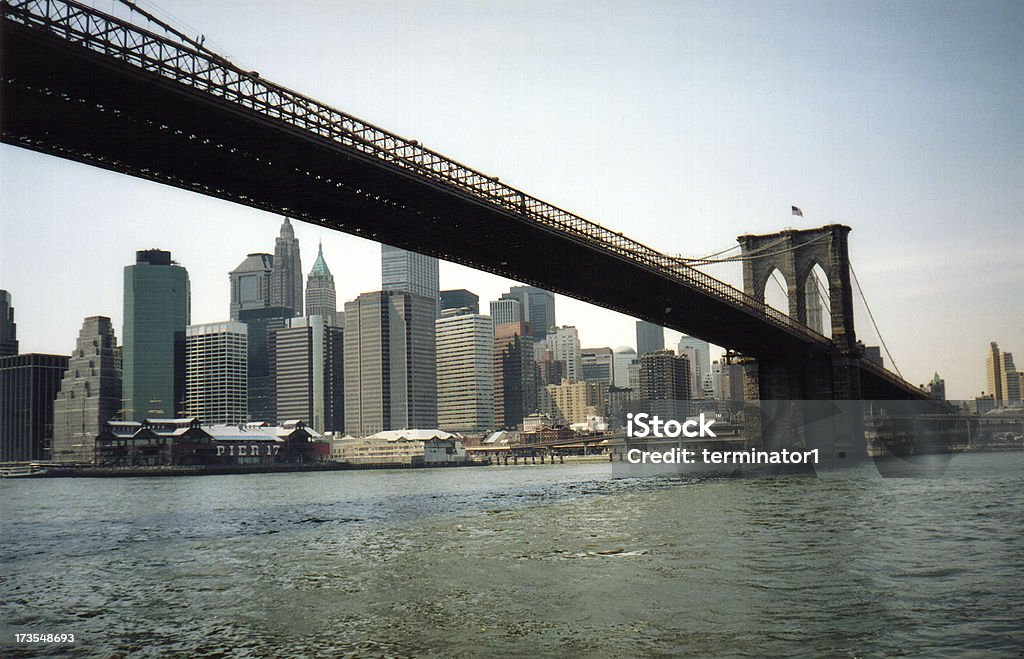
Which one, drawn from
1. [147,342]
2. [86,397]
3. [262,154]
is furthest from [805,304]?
[147,342]

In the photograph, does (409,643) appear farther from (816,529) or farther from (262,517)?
(262,517)

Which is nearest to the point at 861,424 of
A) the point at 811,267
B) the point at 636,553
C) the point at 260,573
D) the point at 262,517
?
the point at 811,267

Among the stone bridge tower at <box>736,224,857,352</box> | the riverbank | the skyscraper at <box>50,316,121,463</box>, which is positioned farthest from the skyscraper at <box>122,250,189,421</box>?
the stone bridge tower at <box>736,224,857,352</box>

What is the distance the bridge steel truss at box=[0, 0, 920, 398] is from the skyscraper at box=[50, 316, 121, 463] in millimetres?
108235

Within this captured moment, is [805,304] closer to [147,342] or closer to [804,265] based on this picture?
[804,265]

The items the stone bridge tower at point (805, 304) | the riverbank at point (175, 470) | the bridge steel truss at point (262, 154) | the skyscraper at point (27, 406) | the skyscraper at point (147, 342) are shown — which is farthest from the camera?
the skyscraper at point (147, 342)

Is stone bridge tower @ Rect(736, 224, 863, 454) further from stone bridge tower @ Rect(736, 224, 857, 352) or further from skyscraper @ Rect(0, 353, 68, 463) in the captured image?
skyscraper @ Rect(0, 353, 68, 463)

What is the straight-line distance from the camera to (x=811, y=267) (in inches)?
3314

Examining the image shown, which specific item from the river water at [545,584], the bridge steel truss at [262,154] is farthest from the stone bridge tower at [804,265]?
the river water at [545,584]

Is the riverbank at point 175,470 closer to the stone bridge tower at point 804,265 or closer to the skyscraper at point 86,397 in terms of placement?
the skyscraper at point 86,397

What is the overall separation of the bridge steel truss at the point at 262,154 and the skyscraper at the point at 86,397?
108235 millimetres

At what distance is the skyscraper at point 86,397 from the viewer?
142 m

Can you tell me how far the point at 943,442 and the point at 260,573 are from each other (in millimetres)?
115640

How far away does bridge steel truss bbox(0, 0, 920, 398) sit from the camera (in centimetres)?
2495
